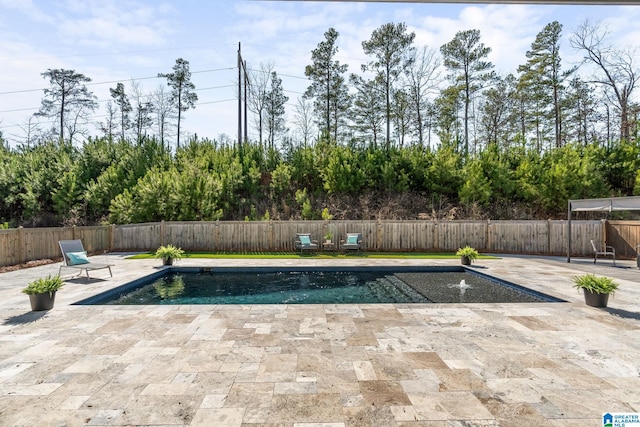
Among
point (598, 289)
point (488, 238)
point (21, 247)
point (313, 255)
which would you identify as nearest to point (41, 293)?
point (21, 247)

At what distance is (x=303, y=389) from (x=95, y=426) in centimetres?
160

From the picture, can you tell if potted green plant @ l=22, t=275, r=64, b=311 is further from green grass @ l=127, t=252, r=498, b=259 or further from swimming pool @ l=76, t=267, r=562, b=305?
green grass @ l=127, t=252, r=498, b=259

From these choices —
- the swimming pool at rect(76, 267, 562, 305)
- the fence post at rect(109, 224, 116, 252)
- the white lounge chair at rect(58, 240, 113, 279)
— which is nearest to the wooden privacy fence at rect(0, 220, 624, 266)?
the fence post at rect(109, 224, 116, 252)

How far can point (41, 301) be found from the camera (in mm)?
5254

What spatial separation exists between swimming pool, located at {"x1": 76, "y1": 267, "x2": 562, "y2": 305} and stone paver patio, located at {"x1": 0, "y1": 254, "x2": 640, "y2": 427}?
4.11ft

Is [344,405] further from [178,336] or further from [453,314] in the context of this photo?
[453,314]

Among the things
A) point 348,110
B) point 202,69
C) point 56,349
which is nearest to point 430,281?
point 56,349

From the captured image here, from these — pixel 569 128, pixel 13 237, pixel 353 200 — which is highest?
pixel 569 128

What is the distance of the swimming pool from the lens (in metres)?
6.88

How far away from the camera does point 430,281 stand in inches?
343

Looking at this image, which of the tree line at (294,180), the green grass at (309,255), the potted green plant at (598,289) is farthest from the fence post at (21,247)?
the potted green plant at (598,289)

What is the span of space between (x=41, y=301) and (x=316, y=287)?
5494 mm

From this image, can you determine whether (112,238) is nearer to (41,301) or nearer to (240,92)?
(41,301)

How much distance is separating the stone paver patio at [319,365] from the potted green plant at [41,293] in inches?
7.7
